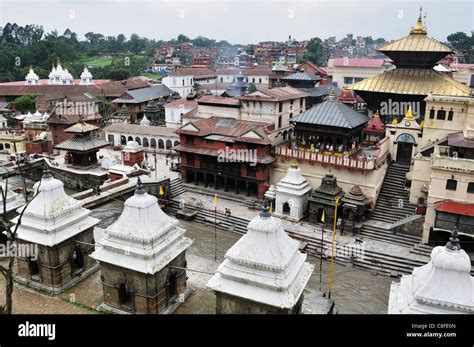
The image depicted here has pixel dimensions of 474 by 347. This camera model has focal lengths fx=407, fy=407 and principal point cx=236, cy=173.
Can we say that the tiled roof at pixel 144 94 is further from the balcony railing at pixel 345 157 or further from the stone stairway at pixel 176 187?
the balcony railing at pixel 345 157

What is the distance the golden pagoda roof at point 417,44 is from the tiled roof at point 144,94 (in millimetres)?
40532

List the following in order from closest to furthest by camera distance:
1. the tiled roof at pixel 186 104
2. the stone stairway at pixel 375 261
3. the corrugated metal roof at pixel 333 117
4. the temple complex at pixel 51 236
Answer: the temple complex at pixel 51 236 → the stone stairway at pixel 375 261 → the corrugated metal roof at pixel 333 117 → the tiled roof at pixel 186 104

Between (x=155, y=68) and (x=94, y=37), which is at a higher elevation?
(x=94, y=37)

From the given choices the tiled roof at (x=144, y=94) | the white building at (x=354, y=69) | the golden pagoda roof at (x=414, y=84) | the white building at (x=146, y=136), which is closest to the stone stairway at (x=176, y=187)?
the white building at (x=146, y=136)

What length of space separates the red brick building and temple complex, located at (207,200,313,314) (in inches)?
777

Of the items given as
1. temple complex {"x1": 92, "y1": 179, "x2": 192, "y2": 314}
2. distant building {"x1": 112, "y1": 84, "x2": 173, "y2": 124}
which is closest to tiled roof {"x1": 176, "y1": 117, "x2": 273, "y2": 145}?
temple complex {"x1": 92, "y1": 179, "x2": 192, "y2": 314}

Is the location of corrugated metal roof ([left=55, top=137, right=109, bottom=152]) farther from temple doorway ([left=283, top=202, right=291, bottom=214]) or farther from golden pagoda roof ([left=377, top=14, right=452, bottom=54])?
golden pagoda roof ([left=377, top=14, right=452, bottom=54])

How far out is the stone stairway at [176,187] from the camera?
3679 centimetres

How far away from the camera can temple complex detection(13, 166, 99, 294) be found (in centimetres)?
1875

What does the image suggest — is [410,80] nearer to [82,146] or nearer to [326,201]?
[326,201]

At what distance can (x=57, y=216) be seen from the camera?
18.9m

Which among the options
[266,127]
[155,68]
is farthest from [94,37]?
[266,127]
